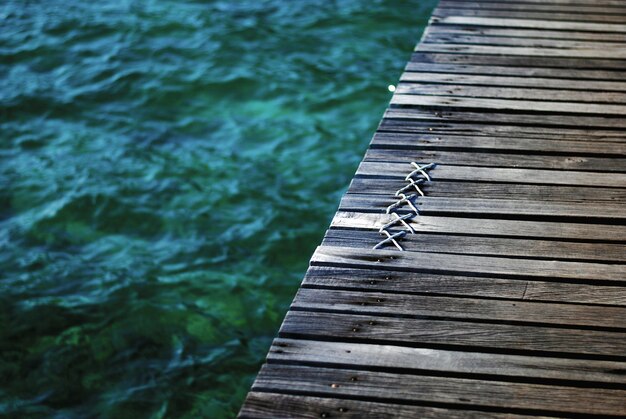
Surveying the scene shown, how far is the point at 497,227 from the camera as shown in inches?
132

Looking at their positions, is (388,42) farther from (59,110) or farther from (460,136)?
(460,136)

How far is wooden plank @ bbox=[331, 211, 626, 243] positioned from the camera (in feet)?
10.8

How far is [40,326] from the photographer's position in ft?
16.3

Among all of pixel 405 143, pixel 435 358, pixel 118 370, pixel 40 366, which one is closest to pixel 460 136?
pixel 405 143

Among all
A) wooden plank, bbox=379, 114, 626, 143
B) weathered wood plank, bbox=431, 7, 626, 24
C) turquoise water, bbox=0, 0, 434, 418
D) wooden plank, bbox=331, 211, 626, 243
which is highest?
wooden plank, bbox=331, 211, 626, 243

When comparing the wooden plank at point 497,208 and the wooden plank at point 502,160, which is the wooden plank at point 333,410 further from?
the wooden plank at point 502,160

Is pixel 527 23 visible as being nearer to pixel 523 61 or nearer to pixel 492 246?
pixel 523 61

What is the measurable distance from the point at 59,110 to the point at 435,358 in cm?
555

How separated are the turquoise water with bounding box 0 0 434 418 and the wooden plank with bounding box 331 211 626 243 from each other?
61.8 inches

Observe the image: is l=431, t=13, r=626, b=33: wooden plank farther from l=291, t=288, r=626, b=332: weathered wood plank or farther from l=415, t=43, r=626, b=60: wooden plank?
l=291, t=288, r=626, b=332: weathered wood plank

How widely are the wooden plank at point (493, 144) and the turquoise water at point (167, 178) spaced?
1.52m

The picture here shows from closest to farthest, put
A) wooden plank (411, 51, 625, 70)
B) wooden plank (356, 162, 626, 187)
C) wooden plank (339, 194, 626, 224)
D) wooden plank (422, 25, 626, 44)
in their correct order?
wooden plank (339, 194, 626, 224)
wooden plank (356, 162, 626, 187)
wooden plank (411, 51, 625, 70)
wooden plank (422, 25, 626, 44)

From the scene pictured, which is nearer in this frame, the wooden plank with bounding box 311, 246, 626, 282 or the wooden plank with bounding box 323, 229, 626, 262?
the wooden plank with bounding box 311, 246, 626, 282

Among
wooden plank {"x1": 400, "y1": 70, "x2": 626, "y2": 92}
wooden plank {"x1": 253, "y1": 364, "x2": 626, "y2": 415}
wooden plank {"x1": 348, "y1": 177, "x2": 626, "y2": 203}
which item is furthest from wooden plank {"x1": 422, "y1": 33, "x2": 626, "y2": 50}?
wooden plank {"x1": 253, "y1": 364, "x2": 626, "y2": 415}
